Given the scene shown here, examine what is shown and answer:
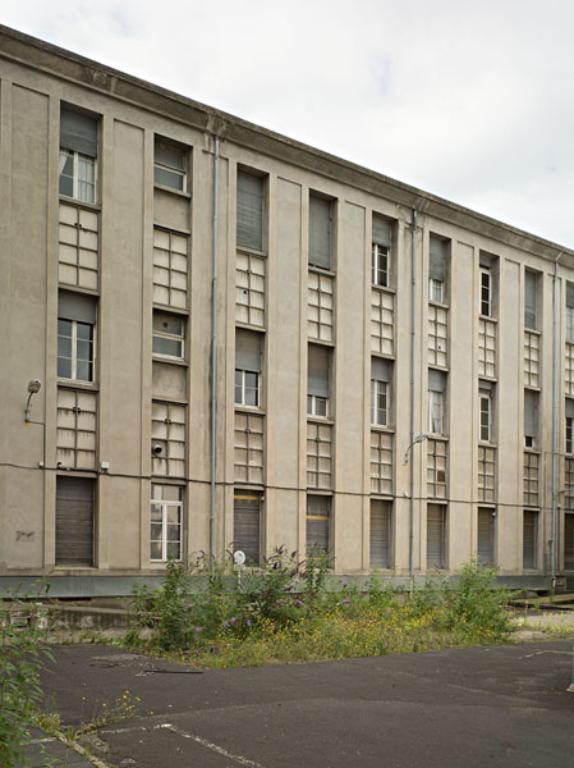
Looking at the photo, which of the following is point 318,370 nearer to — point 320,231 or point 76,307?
point 320,231

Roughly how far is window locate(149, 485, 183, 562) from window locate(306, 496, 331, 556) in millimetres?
4410

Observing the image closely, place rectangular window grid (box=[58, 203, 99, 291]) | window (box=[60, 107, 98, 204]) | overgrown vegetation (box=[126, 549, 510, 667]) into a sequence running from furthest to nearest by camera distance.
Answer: window (box=[60, 107, 98, 204])
rectangular window grid (box=[58, 203, 99, 291])
overgrown vegetation (box=[126, 549, 510, 667])

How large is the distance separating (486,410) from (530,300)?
495 centimetres

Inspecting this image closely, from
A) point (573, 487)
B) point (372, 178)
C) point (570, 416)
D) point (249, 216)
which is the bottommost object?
point (573, 487)

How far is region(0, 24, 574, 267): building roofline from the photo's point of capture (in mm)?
21938

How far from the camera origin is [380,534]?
29.2m

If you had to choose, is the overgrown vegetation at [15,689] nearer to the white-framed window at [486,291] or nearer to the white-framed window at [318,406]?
the white-framed window at [318,406]

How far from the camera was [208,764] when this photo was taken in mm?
8172

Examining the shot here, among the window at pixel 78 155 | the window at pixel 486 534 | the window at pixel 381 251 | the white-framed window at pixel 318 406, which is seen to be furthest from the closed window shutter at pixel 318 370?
the window at pixel 486 534

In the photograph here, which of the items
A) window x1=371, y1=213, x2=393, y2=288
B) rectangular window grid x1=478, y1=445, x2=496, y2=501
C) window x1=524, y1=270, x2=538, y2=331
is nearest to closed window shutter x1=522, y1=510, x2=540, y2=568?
rectangular window grid x1=478, y1=445, x2=496, y2=501

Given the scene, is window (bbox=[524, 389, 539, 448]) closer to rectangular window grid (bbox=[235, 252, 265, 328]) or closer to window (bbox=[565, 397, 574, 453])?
window (bbox=[565, 397, 574, 453])

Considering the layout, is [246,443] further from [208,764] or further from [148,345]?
[208,764]

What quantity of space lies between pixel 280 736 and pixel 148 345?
49.6 feet

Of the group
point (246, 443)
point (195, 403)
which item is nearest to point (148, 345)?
point (195, 403)
